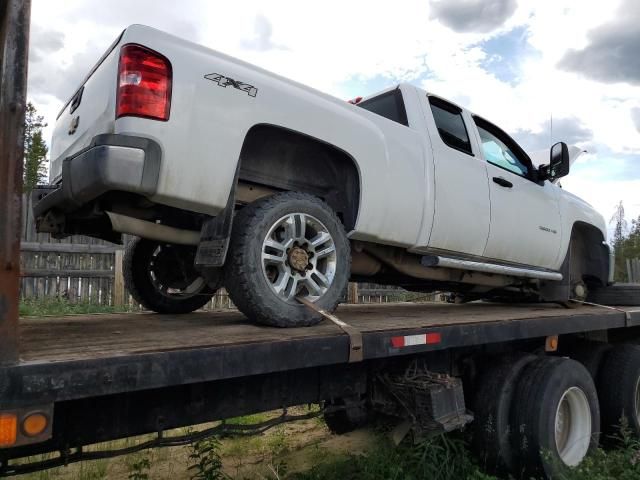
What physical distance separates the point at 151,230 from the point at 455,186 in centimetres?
221

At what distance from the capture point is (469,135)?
4414 mm

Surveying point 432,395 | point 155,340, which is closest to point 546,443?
point 432,395

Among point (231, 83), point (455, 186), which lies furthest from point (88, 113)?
point (455, 186)

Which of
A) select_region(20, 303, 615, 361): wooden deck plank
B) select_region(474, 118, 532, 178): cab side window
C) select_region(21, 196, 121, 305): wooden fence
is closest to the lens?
select_region(20, 303, 615, 361): wooden deck plank

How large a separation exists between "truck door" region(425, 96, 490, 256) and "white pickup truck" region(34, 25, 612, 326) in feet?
0.04

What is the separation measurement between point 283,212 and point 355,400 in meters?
Answer: 1.13

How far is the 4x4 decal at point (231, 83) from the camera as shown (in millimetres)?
2590

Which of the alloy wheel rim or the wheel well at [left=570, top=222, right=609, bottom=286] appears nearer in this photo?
the alloy wheel rim

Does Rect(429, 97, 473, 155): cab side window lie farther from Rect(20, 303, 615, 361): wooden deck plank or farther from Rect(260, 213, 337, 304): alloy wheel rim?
Rect(260, 213, 337, 304): alloy wheel rim

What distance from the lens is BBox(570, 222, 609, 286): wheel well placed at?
5.65 metres

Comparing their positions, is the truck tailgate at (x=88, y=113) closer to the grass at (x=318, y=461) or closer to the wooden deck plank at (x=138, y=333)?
the wooden deck plank at (x=138, y=333)

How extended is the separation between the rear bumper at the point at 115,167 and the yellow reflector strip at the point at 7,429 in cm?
112

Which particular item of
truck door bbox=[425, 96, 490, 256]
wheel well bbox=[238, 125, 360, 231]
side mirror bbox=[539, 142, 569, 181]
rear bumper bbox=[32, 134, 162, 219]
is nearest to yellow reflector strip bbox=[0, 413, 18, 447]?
rear bumper bbox=[32, 134, 162, 219]

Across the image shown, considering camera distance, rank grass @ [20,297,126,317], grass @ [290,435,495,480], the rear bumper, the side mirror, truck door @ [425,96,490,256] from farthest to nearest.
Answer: grass @ [20,297,126,317] → the side mirror → truck door @ [425,96,490,256] → grass @ [290,435,495,480] → the rear bumper
